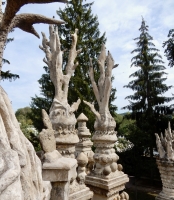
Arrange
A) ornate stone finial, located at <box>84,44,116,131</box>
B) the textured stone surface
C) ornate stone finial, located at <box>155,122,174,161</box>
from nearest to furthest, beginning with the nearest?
the textured stone surface
ornate stone finial, located at <box>84,44,116,131</box>
ornate stone finial, located at <box>155,122,174,161</box>

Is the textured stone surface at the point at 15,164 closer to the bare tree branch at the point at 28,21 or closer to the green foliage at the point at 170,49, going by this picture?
the bare tree branch at the point at 28,21

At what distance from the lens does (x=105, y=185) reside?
4035 mm

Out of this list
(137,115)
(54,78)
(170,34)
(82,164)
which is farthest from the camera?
(137,115)

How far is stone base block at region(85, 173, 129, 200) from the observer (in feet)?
13.3

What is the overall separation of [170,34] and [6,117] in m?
17.3

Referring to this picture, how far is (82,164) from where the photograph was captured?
163 inches

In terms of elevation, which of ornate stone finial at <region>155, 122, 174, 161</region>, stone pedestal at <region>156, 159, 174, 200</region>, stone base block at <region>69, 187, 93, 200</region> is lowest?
stone pedestal at <region>156, 159, 174, 200</region>

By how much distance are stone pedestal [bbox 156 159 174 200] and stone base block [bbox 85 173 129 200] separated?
5.08 feet

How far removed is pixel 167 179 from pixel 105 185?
2.20 meters

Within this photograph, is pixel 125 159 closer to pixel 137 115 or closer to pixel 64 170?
pixel 137 115

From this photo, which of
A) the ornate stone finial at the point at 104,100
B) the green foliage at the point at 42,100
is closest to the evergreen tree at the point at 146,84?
the green foliage at the point at 42,100

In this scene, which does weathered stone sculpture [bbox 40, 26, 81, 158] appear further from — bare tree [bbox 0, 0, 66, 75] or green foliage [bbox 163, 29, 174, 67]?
green foliage [bbox 163, 29, 174, 67]

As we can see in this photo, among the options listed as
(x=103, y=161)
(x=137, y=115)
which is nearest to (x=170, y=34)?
(x=137, y=115)

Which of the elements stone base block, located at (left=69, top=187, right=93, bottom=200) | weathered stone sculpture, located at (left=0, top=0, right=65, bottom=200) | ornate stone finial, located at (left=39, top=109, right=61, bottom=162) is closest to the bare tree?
weathered stone sculpture, located at (left=0, top=0, right=65, bottom=200)
